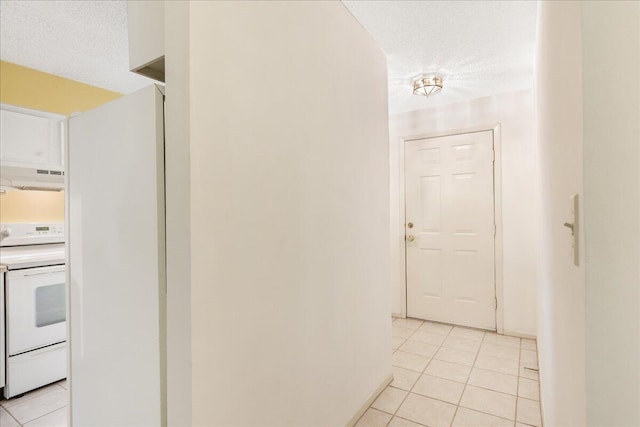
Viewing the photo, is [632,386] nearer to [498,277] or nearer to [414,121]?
[498,277]

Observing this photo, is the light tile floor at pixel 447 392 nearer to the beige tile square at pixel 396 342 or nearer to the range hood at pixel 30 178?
the beige tile square at pixel 396 342

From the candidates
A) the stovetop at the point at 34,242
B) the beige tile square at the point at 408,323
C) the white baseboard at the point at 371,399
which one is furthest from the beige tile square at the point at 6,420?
the beige tile square at the point at 408,323

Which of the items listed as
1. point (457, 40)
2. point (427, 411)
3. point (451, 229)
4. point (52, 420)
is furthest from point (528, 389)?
point (52, 420)

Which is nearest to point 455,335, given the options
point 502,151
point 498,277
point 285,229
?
point 498,277

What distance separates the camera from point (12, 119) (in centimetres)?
277

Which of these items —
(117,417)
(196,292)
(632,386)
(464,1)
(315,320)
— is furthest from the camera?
(464,1)

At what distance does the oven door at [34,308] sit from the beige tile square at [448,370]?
285cm

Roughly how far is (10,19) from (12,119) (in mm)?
1008

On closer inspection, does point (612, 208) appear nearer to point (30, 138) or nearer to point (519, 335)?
point (519, 335)

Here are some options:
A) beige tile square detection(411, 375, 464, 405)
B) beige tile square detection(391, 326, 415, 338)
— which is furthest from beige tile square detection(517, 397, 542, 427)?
beige tile square detection(391, 326, 415, 338)

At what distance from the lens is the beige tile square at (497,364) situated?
257 centimetres

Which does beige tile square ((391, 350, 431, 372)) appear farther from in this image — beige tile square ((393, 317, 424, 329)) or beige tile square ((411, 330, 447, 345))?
beige tile square ((393, 317, 424, 329))

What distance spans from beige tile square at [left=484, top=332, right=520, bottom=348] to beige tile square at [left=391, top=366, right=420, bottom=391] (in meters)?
1.13

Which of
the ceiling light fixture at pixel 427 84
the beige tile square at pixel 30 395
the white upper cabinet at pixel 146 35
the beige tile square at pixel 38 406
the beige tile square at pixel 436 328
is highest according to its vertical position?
the ceiling light fixture at pixel 427 84
